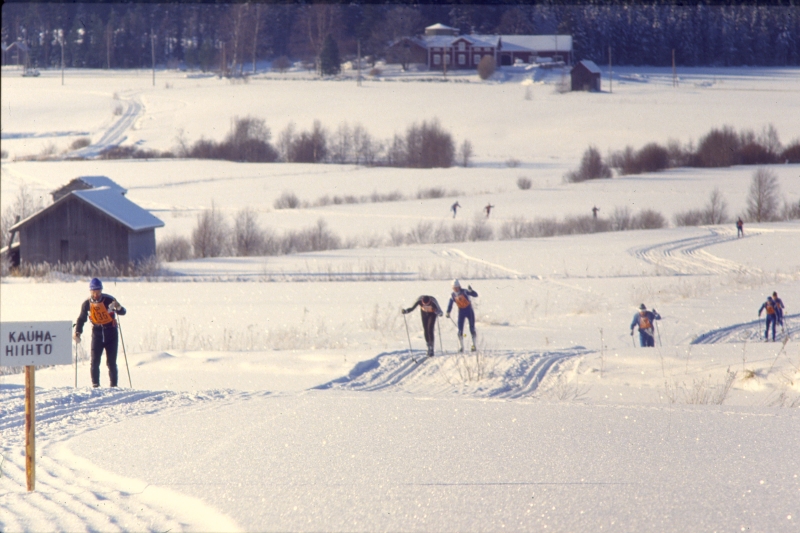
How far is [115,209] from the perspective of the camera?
30.8 metres

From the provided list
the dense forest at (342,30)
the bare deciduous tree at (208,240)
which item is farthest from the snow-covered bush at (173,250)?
the dense forest at (342,30)

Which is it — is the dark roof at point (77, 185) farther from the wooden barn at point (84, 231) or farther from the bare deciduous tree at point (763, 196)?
the bare deciduous tree at point (763, 196)

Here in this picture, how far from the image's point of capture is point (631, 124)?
44219 millimetres

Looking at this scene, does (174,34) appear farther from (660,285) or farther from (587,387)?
(587,387)

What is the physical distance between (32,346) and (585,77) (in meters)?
33.5

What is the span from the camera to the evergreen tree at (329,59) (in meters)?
76.2

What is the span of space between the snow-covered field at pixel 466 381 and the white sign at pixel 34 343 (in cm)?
99

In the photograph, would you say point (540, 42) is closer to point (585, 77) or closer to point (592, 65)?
point (585, 77)

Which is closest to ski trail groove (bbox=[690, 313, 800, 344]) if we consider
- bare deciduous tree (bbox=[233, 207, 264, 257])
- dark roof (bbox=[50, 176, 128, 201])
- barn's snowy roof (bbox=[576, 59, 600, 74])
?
barn's snowy roof (bbox=[576, 59, 600, 74])

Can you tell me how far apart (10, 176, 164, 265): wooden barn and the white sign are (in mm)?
25886

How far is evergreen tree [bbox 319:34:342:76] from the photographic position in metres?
76.2

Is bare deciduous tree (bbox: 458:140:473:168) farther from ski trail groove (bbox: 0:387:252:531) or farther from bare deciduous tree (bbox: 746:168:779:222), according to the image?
ski trail groove (bbox: 0:387:252:531)

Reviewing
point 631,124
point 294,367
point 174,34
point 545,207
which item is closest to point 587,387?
point 294,367

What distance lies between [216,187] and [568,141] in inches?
1037
